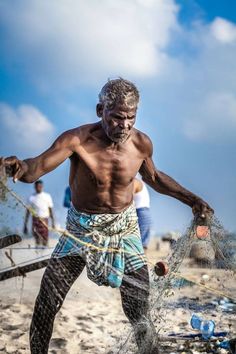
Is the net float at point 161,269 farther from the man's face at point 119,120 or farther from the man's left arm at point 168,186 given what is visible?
the man's face at point 119,120

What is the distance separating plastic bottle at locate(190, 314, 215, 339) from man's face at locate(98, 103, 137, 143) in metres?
1.89

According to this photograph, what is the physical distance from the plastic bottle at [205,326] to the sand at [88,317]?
0.14 m

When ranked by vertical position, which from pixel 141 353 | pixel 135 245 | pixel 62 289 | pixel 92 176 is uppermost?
pixel 92 176

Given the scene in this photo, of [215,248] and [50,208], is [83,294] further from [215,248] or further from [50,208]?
[50,208]

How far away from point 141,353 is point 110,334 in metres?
1.49

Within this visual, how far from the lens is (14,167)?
10.6 feet

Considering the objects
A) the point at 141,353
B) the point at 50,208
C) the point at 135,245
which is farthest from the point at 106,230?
the point at 50,208

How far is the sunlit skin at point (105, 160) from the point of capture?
11.8 ft

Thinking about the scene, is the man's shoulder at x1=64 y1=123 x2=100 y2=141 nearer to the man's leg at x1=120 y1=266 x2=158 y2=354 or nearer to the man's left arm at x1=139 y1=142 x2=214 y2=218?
the man's left arm at x1=139 y1=142 x2=214 y2=218

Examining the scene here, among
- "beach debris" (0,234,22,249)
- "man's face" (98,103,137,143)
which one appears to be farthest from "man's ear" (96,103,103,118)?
"beach debris" (0,234,22,249)

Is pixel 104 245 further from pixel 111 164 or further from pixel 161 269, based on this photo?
pixel 111 164

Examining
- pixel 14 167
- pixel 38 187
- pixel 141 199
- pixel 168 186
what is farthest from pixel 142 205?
pixel 14 167

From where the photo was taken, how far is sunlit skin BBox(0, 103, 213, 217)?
3.58m

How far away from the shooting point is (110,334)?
5.18m
